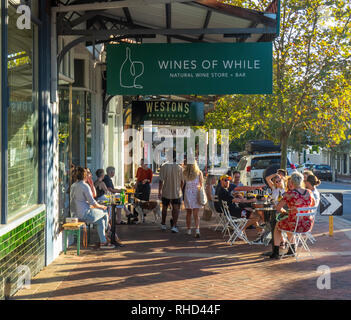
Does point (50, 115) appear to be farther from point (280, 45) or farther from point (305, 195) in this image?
point (280, 45)

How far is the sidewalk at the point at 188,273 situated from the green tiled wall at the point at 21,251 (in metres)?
0.24

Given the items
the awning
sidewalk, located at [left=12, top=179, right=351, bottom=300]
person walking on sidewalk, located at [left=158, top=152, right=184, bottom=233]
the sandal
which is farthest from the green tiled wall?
person walking on sidewalk, located at [left=158, top=152, right=184, bottom=233]

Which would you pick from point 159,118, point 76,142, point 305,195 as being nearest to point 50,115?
point 305,195

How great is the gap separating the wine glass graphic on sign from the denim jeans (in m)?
2.32

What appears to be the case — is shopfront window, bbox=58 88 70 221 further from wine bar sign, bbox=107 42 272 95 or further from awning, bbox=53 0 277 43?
wine bar sign, bbox=107 42 272 95

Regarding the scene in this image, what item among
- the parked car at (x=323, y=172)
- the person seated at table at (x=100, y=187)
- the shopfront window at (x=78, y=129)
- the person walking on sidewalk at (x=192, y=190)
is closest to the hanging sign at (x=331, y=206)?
the person walking on sidewalk at (x=192, y=190)

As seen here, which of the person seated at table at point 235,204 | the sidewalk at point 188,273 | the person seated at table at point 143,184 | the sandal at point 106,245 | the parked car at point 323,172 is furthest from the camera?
the parked car at point 323,172

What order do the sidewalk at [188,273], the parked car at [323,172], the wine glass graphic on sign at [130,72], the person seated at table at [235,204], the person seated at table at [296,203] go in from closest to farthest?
the sidewalk at [188,273] < the person seated at table at [296,203] < the wine glass graphic on sign at [130,72] < the person seated at table at [235,204] < the parked car at [323,172]

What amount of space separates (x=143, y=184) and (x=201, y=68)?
652cm

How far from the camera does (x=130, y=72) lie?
980 cm

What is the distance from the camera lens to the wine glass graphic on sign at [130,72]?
9773 millimetres

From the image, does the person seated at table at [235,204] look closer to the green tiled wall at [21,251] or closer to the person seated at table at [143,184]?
the person seated at table at [143,184]

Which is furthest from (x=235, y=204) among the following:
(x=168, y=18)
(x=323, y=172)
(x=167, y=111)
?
(x=323, y=172)

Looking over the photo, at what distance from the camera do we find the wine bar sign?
966cm
